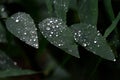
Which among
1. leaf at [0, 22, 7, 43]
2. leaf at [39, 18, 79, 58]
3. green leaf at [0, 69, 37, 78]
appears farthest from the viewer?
leaf at [0, 22, 7, 43]

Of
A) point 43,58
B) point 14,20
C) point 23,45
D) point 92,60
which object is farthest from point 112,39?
point 43,58

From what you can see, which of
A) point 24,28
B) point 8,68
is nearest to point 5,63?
point 8,68

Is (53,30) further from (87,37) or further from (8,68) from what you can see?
(8,68)

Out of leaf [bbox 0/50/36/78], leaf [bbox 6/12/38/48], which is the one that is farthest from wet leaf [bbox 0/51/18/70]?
leaf [bbox 6/12/38/48]

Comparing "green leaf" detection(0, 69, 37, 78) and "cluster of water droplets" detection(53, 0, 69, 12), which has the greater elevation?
"cluster of water droplets" detection(53, 0, 69, 12)

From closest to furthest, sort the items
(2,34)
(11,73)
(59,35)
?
(59,35) < (11,73) < (2,34)

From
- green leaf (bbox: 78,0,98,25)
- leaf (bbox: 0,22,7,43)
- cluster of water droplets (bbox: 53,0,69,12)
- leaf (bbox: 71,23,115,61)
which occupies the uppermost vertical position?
cluster of water droplets (bbox: 53,0,69,12)

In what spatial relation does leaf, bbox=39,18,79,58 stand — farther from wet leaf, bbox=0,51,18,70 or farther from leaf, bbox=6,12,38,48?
wet leaf, bbox=0,51,18,70

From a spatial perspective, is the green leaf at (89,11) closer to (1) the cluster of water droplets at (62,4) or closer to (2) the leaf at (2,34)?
(1) the cluster of water droplets at (62,4)
